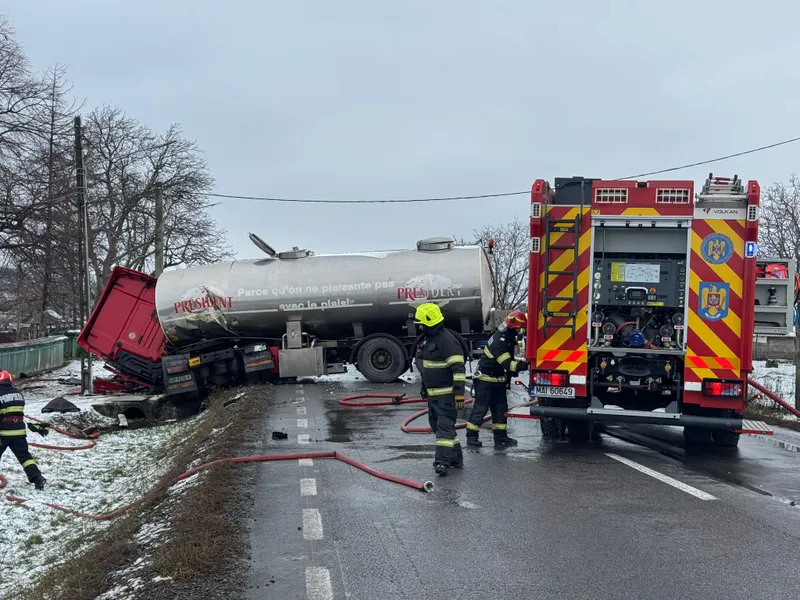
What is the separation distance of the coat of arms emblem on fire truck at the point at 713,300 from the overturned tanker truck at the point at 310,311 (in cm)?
834

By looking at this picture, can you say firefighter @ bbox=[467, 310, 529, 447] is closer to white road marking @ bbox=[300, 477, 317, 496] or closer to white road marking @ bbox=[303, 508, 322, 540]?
white road marking @ bbox=[300, 477, 317, 496]

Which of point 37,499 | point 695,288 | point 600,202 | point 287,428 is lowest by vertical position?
point 37,499

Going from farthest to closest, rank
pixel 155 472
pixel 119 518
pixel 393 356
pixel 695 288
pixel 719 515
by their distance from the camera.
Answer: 1. pixel 393 356
2. pixel 155 472
3. pixel 695 288
4. pixel 119 518
5. pixel 719 515

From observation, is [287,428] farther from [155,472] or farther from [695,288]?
[695,288]

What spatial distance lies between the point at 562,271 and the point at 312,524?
424cm

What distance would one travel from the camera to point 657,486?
6867 mm

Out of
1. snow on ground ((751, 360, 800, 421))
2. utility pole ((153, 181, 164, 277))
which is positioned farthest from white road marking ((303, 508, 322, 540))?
utility pole ((153, 181, 164, 277))

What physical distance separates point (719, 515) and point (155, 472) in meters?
7.22

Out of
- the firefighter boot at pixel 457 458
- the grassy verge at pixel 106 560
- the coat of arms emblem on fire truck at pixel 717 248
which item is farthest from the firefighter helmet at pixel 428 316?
the coat of arms emblem on fire truck at pixel 717 248

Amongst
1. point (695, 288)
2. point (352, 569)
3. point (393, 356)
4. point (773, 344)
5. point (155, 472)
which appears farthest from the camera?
point (773, 344)

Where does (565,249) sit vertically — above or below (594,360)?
above

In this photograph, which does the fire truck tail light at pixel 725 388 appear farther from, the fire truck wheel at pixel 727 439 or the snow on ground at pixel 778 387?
the snow on ground at pixel 778 387

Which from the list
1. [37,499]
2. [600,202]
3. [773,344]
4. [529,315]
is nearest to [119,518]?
[37,499]

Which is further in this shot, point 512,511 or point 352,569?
point 512,511
